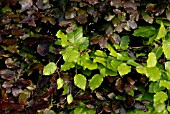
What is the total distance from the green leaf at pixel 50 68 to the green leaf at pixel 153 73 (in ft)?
1.89

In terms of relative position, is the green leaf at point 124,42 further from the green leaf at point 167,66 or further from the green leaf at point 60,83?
the green leaf at point 60,83

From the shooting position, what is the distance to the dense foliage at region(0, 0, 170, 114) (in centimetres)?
206

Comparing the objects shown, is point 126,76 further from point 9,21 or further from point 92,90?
point 9,21

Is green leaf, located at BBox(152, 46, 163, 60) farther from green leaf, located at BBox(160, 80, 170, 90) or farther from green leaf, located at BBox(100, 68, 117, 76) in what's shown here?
green leaf, located at BBox(100, 68, 117, 76)

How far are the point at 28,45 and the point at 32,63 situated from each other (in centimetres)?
12

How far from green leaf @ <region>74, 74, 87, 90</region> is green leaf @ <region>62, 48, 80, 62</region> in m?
0.11

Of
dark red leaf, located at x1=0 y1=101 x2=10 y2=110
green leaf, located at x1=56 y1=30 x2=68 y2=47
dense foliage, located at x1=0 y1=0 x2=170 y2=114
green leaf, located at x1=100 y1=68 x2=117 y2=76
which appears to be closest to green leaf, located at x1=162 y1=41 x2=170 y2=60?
dense foliage, located at x1=0 y1=0 x2=170 y2=114

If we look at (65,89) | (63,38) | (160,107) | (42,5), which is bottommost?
(160,107)

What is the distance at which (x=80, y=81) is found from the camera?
2.06 m

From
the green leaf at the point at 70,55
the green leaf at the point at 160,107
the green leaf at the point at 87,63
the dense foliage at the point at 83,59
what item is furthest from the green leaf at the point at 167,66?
the green leaf at the point at 70,55

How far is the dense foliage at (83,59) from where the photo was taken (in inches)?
81.3

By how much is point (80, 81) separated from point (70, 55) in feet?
0.56

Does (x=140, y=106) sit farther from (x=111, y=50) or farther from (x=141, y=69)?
(x=111, y=50)

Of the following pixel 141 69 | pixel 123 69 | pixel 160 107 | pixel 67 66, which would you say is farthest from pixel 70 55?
pixel 160 107
